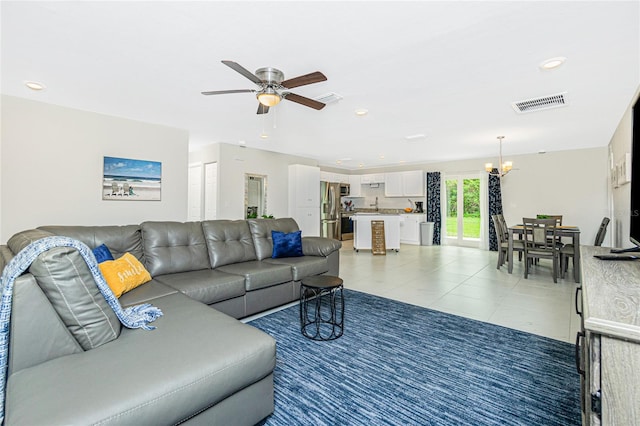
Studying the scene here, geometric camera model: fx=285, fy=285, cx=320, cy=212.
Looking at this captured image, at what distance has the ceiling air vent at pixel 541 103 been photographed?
3487mm

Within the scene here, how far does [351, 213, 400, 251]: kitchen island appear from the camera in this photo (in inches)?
285

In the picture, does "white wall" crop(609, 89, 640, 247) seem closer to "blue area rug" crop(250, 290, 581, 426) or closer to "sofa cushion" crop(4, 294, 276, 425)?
"blue area rug" crop(250, 290, 581, 426)

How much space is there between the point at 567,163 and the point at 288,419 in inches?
325

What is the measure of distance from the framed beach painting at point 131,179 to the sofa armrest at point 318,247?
9.25ft

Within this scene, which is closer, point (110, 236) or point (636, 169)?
point (636, 169)

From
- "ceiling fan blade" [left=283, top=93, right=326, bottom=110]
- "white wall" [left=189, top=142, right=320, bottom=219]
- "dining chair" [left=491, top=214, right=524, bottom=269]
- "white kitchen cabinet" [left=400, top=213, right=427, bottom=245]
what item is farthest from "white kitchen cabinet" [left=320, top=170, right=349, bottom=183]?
"ceiling fan blade" [left=283, top=93, right=326, bottom=110]

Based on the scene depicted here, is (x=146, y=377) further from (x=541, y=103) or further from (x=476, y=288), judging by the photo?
(x=541, y=103)

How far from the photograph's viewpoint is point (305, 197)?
7789mm

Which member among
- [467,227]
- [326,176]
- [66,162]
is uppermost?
[326,176]

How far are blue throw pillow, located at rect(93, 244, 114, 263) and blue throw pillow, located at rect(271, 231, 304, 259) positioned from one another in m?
1.74

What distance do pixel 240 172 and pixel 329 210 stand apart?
3.23 m

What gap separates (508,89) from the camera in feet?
10.8

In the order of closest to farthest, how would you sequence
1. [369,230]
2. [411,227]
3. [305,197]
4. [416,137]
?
[416,137] → [369,230] → [305,197] → [411,227]

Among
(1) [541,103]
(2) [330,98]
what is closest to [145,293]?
(2) [330,98]
